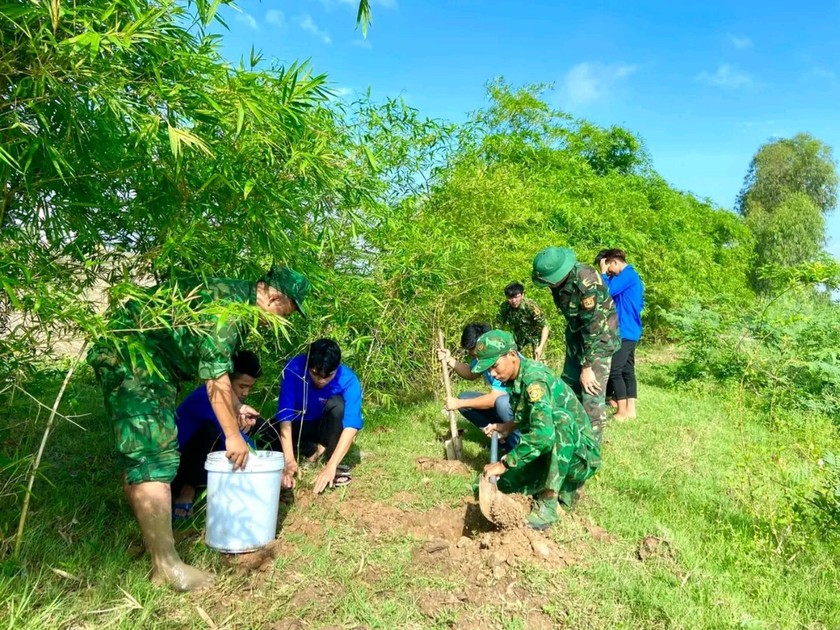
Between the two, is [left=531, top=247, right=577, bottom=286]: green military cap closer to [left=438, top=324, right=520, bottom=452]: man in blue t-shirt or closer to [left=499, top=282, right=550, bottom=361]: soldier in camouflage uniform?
[left=438, top=324, right=520, bottom=452]: man in blue t-shirt

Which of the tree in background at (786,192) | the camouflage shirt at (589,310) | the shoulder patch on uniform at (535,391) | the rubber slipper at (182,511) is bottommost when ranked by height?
the rubber slipper at (182,511)

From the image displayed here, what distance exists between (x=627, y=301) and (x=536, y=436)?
299 cm

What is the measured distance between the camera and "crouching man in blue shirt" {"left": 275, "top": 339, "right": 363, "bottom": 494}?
3.50 meters

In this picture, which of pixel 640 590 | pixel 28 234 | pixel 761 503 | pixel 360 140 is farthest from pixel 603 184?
pixel 28 234

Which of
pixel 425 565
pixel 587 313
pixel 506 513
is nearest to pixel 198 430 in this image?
pixel 425 565

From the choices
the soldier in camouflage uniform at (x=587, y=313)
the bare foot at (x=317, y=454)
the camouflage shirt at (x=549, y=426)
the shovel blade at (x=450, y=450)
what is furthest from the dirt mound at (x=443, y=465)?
the soldier in camouflage uniform at (x=587, y=313)

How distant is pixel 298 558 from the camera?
2.80m

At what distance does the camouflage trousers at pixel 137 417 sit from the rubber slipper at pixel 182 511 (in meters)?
0.81

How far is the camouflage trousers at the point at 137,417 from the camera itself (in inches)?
96.5

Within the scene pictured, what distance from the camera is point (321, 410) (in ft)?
13.1

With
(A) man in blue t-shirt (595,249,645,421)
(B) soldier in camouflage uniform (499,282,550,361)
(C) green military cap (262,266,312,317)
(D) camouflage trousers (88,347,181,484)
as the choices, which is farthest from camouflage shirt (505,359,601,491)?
(A) man in blue t-shirt (595,249,645,421)

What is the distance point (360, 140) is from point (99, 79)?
9.67 ft

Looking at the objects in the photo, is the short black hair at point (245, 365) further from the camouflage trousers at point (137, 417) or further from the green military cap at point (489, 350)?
the green military cap at point (489, 350)

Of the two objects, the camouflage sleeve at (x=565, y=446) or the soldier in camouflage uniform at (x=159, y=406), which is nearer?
the soldier in camouflage uniform at (x=159, y=406)
